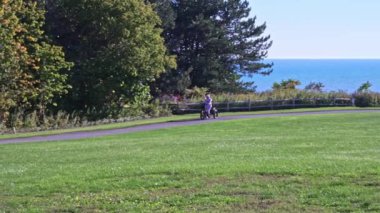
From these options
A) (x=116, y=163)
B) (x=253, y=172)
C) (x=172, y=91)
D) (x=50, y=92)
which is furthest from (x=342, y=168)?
(x=172, y=91)

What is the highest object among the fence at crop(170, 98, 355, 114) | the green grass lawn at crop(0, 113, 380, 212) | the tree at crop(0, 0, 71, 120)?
the tree at crop(0, 0, 71, 120)

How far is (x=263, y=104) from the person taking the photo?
51.7 meters

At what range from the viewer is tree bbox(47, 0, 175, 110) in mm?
43031

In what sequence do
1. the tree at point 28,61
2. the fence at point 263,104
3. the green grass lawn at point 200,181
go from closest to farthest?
the green grass lawn at point 200,181 < the tree at point 28,61 < the fence at point 263,104

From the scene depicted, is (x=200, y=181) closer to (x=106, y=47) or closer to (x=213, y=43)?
(x=106, y=47)

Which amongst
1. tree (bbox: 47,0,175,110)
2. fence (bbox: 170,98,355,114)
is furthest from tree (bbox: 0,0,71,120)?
fence (bbox: 170,98,355,114)

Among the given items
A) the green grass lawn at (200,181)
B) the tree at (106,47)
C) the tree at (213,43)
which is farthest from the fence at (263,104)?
the green grass lawn at (200,181)

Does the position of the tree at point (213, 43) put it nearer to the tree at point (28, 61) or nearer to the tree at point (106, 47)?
the tree at point (106, 47)

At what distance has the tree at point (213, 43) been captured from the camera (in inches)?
2466

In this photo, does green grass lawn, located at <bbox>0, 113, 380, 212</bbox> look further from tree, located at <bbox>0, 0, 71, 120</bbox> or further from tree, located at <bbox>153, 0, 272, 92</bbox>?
tree, located at <bbox>153, 0, 272, 92</bbox>

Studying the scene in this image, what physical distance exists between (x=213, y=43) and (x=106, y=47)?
21.3 meters

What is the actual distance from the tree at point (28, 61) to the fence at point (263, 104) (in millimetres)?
10628

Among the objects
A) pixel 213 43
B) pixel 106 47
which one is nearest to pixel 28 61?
pixel 106 47

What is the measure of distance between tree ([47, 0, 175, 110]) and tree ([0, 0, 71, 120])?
192cm
